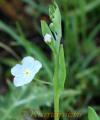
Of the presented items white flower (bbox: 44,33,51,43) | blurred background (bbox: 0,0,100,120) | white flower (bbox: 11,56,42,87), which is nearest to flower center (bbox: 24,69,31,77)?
white flower (bbox: 11,56,42,87)

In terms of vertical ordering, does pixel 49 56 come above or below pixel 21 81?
above

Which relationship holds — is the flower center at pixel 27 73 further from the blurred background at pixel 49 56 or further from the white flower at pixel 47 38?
the blurred background at pixel 49 56

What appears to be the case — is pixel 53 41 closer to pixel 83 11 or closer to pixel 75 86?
pixel 75 86

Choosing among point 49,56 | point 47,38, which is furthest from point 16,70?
point 49,56

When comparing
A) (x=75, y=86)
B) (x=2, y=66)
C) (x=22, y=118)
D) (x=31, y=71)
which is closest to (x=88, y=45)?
(x=75, y=86)

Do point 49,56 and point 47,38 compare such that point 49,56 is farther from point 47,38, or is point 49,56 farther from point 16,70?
point 47,38

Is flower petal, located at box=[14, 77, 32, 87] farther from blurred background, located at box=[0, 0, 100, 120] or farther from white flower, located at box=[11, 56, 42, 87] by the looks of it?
blurred background, located at box=[0, 0, 100, 120]
